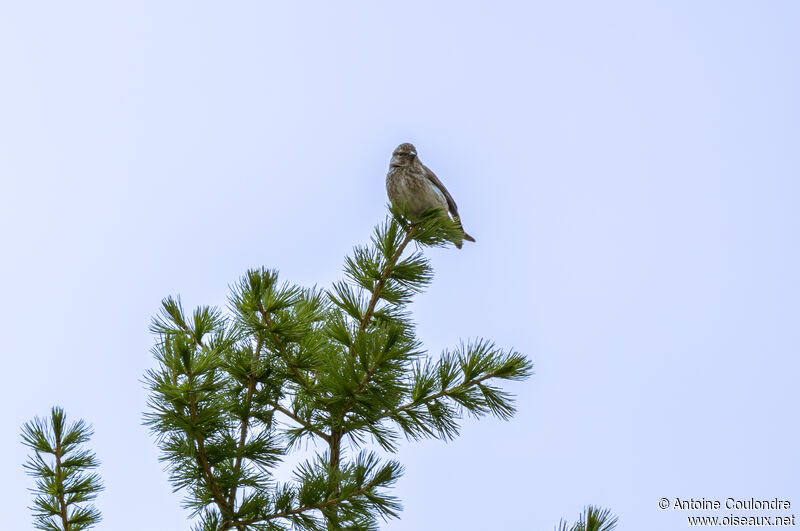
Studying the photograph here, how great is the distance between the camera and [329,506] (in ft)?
9.93

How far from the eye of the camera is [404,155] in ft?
21.6

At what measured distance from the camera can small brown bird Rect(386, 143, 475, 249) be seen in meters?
6.05

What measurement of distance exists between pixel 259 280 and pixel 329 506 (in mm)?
1038

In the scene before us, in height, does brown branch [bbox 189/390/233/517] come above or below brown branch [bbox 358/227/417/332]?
below

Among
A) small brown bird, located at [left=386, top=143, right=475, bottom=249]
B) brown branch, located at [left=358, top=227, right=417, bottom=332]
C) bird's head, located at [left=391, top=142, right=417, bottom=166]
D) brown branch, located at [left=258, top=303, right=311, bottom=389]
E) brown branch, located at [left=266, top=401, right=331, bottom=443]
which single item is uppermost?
bird's head, located at [left=391, top=142, right=417, bottom=166]

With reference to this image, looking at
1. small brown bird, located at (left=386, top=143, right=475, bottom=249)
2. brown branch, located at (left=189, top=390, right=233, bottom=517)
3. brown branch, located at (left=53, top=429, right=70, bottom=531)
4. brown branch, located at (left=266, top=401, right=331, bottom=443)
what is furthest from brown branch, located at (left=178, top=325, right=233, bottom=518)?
small brown bird, located at (left=386, top=143, right=475, bottom=249)


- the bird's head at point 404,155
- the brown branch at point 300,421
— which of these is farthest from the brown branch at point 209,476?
the bird's head at point 404,155

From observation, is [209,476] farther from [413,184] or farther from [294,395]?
[413,184]

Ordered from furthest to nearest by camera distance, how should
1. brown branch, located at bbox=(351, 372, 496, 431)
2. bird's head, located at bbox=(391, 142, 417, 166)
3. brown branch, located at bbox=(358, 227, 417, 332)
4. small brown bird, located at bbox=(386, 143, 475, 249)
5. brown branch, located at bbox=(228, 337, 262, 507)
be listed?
bird's head, located at bbox=(391, 142, 417, 166), small brown bird, located at bbox=(386, 143, 475, 249), brown branch, located at bbox=(358, 227, 417, 332), brown branch, located at bbox=(351, 372, 496, 431), brown branch, located at bbox=(228, 337, 262, 507)

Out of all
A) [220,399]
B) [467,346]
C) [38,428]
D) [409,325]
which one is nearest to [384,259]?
[409,325]

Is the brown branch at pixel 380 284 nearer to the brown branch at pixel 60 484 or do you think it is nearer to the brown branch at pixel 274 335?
the brown branch at pixel 274 335

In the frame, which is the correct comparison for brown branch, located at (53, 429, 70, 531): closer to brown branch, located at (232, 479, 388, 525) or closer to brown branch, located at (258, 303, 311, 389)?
brown branch, located at (232, 479, 388, 525)

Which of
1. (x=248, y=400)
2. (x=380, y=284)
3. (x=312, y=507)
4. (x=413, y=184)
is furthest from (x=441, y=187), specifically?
(x=312, y=507)

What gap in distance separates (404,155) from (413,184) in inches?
21.6
